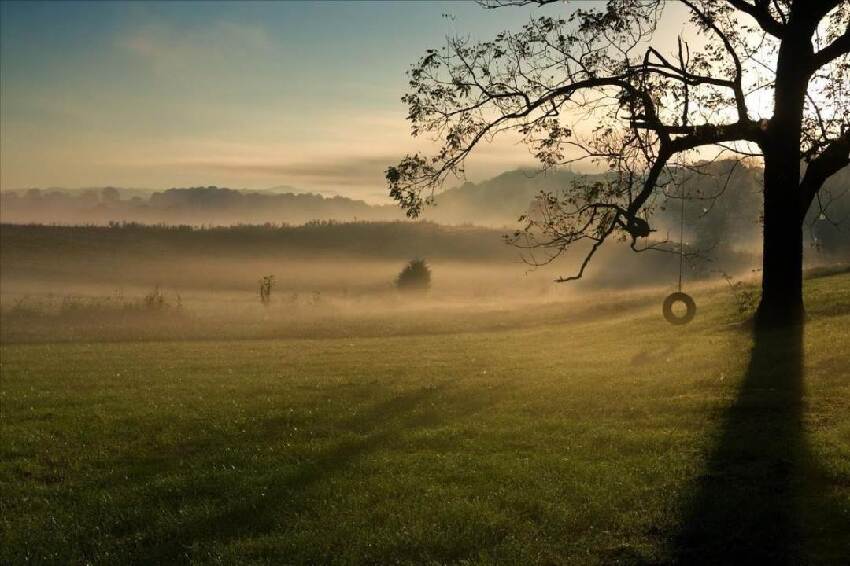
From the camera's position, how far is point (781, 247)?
882 inches

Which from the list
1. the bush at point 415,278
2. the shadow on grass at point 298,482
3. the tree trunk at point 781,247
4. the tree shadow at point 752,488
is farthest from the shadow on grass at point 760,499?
the bush at point 415,278

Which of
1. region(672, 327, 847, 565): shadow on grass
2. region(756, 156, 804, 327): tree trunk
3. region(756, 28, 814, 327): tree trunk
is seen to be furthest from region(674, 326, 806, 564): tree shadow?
region(756, 28, 814, 327): tree trunk

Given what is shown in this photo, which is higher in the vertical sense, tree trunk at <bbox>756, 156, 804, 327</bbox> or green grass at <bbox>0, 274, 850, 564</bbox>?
tree trunk at <bbox>756, 156, 804, 327</bbox>

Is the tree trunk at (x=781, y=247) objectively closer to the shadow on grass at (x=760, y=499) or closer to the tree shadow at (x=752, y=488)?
the tree shadow at (x=752, y=488)

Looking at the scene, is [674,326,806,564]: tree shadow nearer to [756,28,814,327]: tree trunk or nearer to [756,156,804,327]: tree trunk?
[756,156,804,327]: tree trunk

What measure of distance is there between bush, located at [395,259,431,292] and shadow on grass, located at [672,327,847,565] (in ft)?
186

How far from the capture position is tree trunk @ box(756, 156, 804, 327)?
2211cm

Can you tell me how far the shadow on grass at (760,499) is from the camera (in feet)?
27.9

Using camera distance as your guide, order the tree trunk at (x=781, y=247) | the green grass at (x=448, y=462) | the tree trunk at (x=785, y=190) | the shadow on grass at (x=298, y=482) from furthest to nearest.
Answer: the tree trunk at (x=781, y=247) → the tree trunk at (x=785, y=190) → the shadow on grass at (x=298, y=482) → the green grass at (x=448, y=462)

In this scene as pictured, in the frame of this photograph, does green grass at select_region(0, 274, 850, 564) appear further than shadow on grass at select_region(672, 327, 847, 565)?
Yes

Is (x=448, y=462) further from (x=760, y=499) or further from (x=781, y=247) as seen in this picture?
(x=781, y=247)

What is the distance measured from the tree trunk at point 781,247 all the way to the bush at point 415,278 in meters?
49.0

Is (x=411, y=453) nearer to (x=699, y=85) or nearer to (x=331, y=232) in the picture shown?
(x=699, y=85)

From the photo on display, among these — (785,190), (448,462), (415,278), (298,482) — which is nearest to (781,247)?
(785,190)
